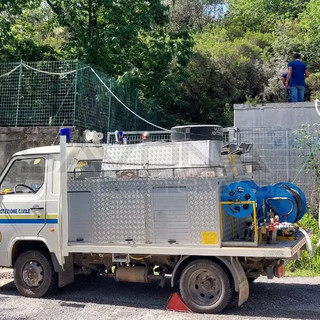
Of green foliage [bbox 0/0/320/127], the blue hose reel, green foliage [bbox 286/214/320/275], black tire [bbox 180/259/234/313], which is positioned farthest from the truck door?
green foliage [bbox 0/0/320/127]

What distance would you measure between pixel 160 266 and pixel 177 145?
1.75 meters

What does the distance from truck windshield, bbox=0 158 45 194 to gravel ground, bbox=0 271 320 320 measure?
1.67m

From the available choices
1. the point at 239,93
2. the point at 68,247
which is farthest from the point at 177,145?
the point at 239,93

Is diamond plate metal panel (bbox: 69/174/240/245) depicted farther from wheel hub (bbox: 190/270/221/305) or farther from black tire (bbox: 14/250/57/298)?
black tire (bbox: 14/250/57/298)

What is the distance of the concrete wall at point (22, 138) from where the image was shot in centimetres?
1212

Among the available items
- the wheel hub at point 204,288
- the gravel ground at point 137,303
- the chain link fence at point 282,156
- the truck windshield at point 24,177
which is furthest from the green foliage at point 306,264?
the truck windshield at point 24,177

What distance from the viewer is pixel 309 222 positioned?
9.68m

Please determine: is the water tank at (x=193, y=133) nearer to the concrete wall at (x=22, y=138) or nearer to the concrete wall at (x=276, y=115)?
the concrete wall at (x=276, y=115)

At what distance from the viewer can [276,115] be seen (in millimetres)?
12039

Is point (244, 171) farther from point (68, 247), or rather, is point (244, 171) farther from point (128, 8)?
point (128, 8)

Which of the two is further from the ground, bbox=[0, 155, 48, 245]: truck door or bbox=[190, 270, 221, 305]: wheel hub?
bbox=[0, 155, 48, 245]: truck door

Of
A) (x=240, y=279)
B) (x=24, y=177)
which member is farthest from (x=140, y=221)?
(x=24, y=177)

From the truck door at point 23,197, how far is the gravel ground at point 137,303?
3.53 feet

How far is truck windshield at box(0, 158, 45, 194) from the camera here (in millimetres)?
7293
